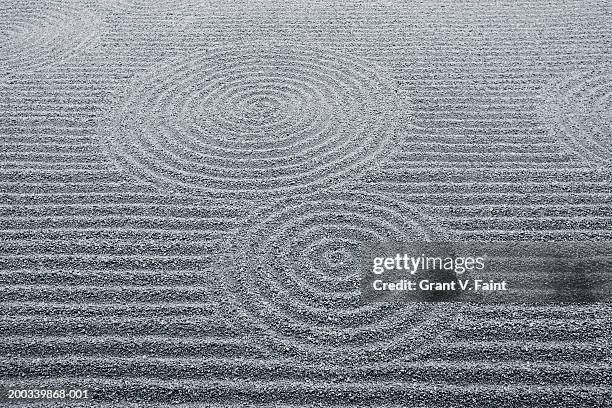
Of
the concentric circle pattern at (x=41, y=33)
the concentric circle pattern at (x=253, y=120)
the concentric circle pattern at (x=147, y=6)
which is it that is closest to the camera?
the concentric circle pattern at (x=253, y=120)

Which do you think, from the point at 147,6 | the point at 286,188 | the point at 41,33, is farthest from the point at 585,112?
the point at 41,33

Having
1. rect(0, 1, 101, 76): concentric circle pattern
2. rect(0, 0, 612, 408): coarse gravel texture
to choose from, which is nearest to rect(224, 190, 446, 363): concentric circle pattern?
rect(0, 0, 612, 408): coarse gravel texture

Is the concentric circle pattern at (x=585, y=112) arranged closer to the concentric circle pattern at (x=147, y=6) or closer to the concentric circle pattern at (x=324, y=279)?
the concentric circle pattern at (x=324, y=279)

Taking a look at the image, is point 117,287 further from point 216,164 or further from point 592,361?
point 592,361

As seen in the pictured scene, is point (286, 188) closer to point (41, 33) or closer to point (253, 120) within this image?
point (253, 120)

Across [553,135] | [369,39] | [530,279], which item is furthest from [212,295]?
[369,39]

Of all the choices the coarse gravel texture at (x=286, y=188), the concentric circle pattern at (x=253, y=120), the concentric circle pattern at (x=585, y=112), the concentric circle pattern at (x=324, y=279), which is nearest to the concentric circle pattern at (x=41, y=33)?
the coarse gravel texture at (x=286, y=188)
